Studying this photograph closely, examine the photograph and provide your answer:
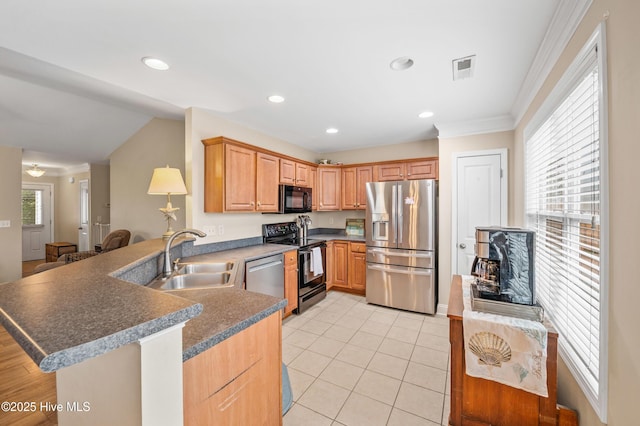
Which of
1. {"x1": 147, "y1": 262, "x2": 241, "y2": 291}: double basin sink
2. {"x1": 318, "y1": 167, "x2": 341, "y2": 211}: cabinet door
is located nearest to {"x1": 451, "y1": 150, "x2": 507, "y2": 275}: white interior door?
{"x1": 318, "y1": 167, "x2": 341, "y2": 211}: cabinet door

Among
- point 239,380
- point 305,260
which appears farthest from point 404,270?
point 239,380

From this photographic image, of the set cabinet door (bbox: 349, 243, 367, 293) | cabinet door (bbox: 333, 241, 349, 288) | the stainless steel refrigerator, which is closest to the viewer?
the stainless steel refrigerator

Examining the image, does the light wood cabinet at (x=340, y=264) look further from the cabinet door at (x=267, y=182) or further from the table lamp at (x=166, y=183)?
the table lamp at (x=166, y=183)

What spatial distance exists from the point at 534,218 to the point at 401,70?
1694mm

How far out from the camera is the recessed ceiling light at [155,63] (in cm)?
196

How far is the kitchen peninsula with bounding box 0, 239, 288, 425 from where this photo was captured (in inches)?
23.0

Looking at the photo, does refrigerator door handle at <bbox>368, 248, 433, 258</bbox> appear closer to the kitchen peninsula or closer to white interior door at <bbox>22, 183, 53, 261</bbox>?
the kitchen peninsula

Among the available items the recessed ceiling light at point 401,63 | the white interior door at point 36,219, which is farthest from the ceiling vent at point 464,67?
the white interior door at point 36,219

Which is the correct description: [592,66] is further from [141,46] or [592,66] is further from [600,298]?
[141,46]

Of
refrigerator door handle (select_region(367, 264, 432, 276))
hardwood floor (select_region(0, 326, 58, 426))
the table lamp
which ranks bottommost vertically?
hardwood floor (select_region(0, 326, 58, 426))

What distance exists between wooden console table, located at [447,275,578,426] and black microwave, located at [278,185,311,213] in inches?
101

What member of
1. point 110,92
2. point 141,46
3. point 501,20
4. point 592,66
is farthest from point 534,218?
point 110,92

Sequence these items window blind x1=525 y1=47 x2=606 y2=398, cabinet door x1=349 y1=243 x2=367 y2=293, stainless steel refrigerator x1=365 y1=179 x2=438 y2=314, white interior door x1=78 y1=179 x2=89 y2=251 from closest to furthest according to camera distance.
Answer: window blind x1=525 y1=47 x2=606 y2=398, stainless steel refrigerator x1=365 y1=179 x2=438 y2=314, cabinet door x1=349 y1=243 x2=367 y2=293, white interior door x1=78 y1=179 x2=89 y2=251

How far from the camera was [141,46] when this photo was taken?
1.80 m
